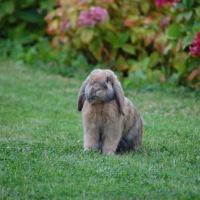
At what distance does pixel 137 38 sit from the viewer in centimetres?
1098

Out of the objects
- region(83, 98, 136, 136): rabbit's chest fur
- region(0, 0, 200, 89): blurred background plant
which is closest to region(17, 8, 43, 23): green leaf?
region(0, 0, 200, 89): blurred background plant

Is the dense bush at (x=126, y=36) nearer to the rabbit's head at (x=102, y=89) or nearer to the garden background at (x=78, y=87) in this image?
the garden background at (x=78, y=87)

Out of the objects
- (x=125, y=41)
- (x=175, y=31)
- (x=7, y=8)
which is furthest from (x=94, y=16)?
(x=7, y=8)

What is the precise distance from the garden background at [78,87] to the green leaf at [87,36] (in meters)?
0.03

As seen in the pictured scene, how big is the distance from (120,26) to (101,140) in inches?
242

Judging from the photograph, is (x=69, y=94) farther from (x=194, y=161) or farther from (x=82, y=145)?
(x=194, y=161)

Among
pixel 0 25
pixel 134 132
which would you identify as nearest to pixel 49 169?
pixel 134 132

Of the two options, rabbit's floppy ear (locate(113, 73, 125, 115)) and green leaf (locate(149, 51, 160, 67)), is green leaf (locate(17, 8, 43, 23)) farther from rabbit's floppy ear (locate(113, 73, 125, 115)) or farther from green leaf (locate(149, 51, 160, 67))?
rabbit's floppy ear (locate(113, 73, 125, 115))

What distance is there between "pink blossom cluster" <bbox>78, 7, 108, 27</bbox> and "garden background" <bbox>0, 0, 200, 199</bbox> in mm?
23

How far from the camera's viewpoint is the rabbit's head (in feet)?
17.5

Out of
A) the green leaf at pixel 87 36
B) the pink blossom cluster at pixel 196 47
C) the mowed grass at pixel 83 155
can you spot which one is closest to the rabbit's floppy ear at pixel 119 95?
the mowed grass at pixel 83 155

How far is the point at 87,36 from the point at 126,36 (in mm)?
920

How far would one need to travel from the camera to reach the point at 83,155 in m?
5.45

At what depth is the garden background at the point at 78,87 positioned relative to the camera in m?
4.52
